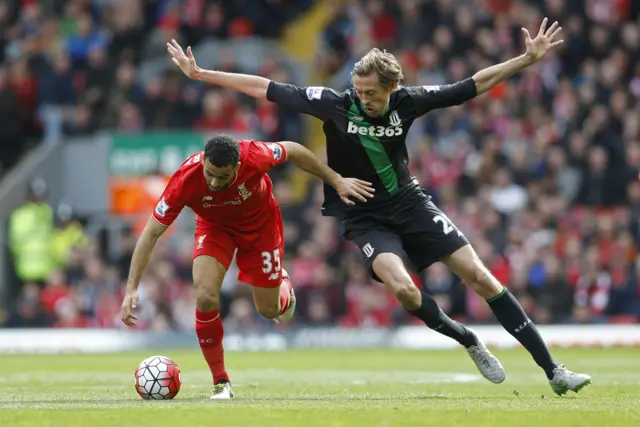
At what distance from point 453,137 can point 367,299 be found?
3597 millimetres

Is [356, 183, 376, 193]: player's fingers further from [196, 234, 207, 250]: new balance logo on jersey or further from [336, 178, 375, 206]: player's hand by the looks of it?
[196, 234, 207, 250]: new balance logo on jersey

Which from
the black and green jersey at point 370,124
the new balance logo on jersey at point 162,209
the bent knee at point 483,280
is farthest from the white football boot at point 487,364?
the new balance logo on jersey at point 162,209

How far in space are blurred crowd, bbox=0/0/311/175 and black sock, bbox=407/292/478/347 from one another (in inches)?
449

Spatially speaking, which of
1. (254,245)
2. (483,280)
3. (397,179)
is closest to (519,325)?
(483,280)

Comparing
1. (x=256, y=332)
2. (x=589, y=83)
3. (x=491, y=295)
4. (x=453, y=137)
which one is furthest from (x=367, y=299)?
(x=491, y=295)

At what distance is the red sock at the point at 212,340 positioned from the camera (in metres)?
10.5

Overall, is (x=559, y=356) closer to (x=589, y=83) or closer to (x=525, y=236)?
(x=525, y=236)

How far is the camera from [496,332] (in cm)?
1900

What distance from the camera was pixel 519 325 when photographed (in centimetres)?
1043

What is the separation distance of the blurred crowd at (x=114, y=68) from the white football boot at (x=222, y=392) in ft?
38.0

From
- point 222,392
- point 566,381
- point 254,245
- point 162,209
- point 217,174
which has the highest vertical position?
point 217,174

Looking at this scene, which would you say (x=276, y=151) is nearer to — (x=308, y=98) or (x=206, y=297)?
(x=308, y=98)

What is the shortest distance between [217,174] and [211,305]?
4.00 feet

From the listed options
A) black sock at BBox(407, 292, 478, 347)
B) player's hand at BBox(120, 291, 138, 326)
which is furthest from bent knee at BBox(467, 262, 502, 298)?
player's hand at BBox(120, 291, 138, 326)
